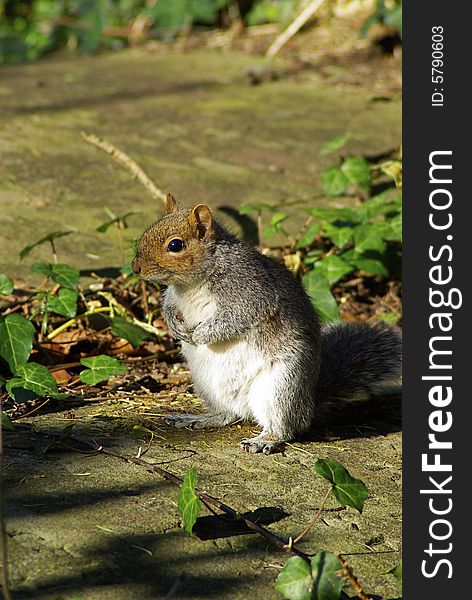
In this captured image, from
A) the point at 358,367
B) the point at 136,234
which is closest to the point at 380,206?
the point at 136,234

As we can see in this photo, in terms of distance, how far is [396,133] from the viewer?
20.0 ft

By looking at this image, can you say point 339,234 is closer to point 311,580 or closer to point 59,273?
point 59,273

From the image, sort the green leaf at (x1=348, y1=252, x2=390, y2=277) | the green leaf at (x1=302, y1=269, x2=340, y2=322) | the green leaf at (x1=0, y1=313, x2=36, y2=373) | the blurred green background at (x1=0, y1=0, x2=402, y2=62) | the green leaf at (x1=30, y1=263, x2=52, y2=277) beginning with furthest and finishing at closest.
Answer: the blurred green background at (x1=0, y1=0, x2=402, y2=62) → the green leaf at (x1=348, y1=252, x2=390, y2=277) → the green leaf at (x1=302, y1=269, x2=340, y2=322) → the green leaf at (x1=30, y1=263, x2=52, y2=277) → the green leaf at (x1=0, y1=313, x2=36, y2=373)

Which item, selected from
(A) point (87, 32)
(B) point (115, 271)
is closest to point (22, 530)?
(B) point (115, 271)

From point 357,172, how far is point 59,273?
1.88m

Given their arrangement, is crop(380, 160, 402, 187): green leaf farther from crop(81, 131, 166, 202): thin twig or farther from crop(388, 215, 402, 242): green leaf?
crop(81, 131, 166, 202): thin twig

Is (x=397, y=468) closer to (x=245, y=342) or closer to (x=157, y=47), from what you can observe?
(x=245, y=342)

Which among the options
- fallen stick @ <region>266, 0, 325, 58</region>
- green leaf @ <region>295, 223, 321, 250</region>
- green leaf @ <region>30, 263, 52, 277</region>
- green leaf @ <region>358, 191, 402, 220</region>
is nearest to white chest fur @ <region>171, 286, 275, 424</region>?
green leaf @ <region>30, 263, 52, 277</region>

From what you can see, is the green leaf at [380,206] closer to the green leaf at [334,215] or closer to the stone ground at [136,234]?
the green leaf at [334,215]

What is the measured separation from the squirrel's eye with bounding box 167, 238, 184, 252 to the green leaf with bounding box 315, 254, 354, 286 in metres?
1.26

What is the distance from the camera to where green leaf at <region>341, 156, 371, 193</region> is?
499cm

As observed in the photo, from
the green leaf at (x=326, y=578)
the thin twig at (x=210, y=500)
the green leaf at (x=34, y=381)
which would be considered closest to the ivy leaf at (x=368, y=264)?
the green leaf at (x=34, y=381)

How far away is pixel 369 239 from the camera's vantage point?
4.48m

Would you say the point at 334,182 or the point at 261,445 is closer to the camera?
the point at 261,445
